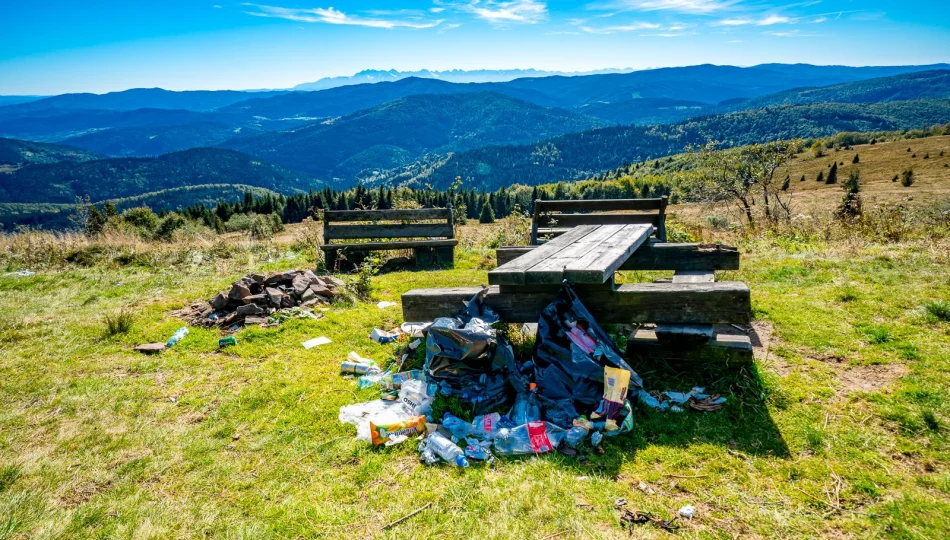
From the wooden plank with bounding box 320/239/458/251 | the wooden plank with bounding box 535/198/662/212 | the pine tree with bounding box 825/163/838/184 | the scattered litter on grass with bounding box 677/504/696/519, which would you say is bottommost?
the pine tree with bounding box 825/163/838/184

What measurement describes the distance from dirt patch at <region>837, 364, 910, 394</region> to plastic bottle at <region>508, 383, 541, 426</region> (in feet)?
8.25

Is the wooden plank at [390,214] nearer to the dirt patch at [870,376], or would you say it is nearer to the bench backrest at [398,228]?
the bench backrest at [398,228]

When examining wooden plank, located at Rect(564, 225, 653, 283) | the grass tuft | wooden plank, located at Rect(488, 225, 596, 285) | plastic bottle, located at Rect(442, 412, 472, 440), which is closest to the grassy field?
the grass tuft

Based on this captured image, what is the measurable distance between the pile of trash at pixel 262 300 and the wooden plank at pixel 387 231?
329 cm

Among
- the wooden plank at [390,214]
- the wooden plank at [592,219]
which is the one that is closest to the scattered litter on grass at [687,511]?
the wooden plank at [592,219]

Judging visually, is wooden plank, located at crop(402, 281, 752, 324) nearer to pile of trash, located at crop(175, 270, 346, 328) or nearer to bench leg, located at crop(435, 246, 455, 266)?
pile of trash, located at crop(175, 270, 346, 328)

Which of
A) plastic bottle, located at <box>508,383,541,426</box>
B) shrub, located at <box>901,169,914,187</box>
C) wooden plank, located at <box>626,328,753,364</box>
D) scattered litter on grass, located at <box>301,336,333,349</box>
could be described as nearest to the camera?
plastic bottle, located at <box>508,383,541,426</box>

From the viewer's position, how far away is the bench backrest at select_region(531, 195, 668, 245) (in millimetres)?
7828

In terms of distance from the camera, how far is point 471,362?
12.7ft

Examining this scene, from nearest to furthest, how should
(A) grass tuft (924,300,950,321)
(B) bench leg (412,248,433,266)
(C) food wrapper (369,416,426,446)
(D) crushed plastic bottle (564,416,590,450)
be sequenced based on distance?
(D) crushed plastic bottle (564,416,590,450) → (C) food wrapper (369,416,426,446) → (A) grass tuft (924,300,950,321) → (B) bench leg (412,248,433,266)

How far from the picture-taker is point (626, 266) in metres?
6.53

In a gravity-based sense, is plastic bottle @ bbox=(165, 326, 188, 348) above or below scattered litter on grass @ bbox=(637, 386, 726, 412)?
Answer: below

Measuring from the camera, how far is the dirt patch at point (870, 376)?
3.84 metres

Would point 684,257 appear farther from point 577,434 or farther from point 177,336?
point 177,336
